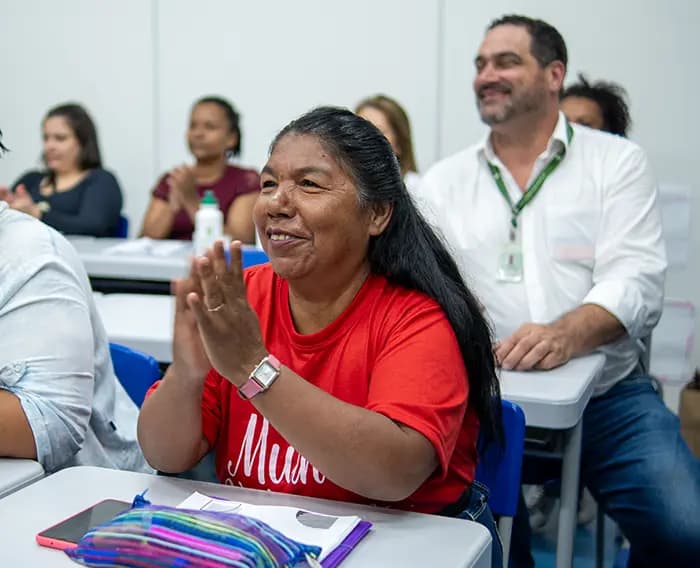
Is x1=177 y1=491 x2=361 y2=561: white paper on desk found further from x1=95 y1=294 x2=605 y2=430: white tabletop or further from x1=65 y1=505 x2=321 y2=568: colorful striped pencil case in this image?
x1=95 y1=294 x2=605 y2=430: white tabletop

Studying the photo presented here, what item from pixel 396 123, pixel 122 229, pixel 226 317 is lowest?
pixel 122 229

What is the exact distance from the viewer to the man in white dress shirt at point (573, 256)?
2197 millimetres

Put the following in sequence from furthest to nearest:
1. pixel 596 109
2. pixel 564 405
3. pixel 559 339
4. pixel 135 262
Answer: pixel 596 109 < pixel 135 262 < pixel 559 339 < pixel 564 405

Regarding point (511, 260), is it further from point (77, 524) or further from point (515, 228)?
point (77, 524)

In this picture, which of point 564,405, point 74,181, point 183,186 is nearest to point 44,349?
point 564,405

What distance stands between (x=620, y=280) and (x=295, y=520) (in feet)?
4.89

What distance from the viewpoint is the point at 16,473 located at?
4.74 ft

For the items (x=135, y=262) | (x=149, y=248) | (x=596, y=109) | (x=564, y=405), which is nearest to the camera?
(x=564, y=405)

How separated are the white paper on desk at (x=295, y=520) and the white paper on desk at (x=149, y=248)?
2484 mm

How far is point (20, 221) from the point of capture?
5.46ft

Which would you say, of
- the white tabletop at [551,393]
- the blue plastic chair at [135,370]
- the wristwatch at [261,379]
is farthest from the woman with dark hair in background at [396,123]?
the wristwatch at [261,379]

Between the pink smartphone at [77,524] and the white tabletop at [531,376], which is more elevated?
the pink smartphone at [77,524]

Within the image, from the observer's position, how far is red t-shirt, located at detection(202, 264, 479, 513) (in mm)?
1346

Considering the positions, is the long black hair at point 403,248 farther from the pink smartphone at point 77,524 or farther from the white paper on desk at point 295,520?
the pink smartphone at point 77,524
